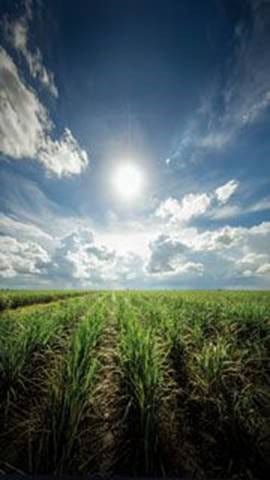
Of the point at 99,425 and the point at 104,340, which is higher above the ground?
the point at 104,340

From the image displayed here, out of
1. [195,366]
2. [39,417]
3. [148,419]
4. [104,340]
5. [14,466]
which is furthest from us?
[104,340]

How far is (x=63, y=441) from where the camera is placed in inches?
90.0

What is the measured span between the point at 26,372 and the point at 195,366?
2.47 metres

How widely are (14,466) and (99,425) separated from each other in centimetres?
92

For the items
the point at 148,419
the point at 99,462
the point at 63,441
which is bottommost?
the point at 99,462

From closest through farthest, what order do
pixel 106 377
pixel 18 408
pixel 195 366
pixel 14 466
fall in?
pixel 14 466 → pixel 18 408 → pixel 195 366 → pixel 106 377

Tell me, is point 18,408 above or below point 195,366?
below

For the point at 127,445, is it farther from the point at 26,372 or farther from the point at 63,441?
the point at 26,372

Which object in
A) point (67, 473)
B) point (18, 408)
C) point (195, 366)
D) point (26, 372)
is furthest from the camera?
point (195, 366)

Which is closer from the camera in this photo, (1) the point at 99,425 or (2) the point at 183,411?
(1) the point at 99,425

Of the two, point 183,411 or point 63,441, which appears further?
point 183,411

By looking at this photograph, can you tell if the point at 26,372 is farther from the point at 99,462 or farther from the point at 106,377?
the point at 99,462

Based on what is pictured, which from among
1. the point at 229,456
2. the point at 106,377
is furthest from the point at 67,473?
the point at 106,377

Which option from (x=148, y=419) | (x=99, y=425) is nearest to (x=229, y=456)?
(x=148, y=419)
